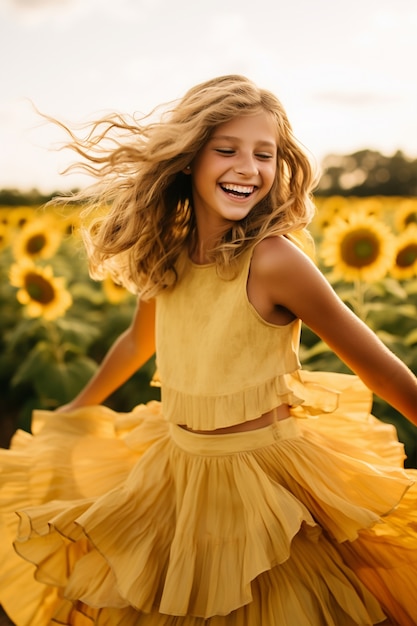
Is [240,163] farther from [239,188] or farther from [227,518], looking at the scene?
[227,518]

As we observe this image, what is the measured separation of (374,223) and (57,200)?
1.87 m

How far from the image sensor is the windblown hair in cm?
202

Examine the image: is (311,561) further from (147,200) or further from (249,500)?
(147,200)

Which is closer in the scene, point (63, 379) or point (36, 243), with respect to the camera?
point (63, 379)

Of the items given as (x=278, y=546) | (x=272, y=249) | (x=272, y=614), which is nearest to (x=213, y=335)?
(x=272, y=249)

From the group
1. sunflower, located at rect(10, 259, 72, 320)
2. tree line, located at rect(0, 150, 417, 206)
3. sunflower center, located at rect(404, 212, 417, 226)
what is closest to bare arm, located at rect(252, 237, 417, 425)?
sunflower, located at rect(10, 259, 72, 320)

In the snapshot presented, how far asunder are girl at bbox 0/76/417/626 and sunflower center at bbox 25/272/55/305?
191cm

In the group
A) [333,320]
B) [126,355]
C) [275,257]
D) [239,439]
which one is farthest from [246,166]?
[126,355]

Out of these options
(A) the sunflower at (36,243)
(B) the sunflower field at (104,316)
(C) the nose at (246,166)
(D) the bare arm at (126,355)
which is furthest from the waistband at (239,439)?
(A) the sunflower at (36,243)

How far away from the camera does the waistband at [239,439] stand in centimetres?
200

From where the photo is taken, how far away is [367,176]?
27.2 metres

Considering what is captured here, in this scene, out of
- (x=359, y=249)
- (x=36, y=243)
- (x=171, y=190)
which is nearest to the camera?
(x=171, y=190)

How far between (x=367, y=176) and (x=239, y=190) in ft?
86.6

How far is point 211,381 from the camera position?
199 cm
